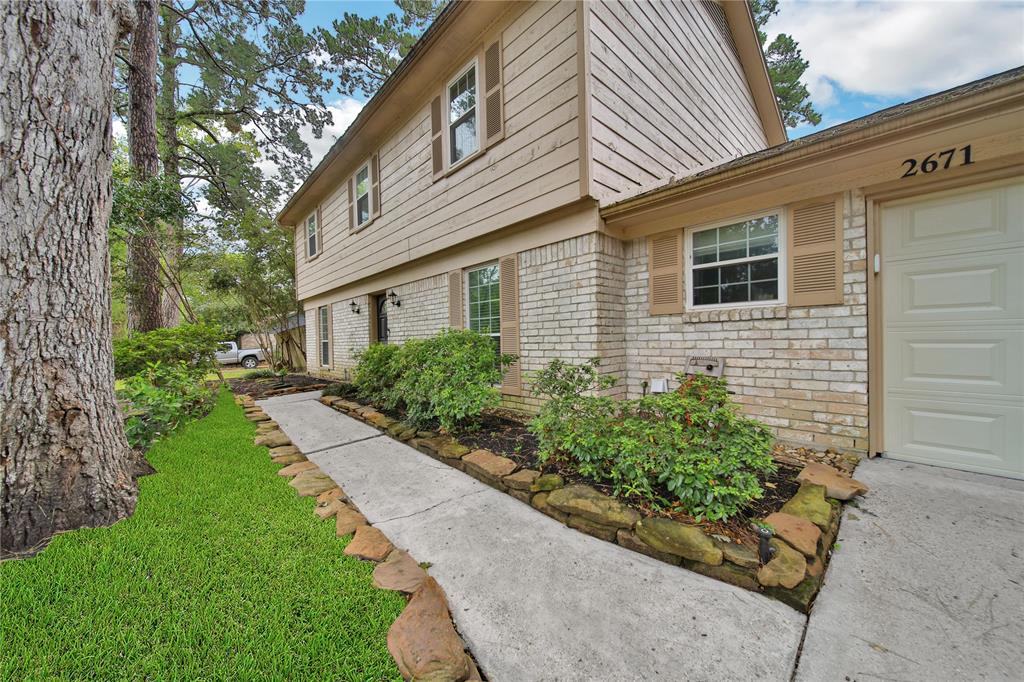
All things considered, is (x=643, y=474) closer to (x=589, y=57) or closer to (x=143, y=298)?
(x=589, y=57)

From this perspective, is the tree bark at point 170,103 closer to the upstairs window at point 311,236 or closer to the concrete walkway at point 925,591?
the upstairs window at point 311,236

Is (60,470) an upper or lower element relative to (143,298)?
lower

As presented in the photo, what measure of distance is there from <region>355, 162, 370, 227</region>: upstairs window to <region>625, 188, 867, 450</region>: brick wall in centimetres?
687

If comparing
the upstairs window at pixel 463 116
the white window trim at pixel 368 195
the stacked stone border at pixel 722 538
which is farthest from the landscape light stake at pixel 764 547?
the white window trim at pixel 368 195

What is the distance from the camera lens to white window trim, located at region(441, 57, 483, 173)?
5074 millimetres

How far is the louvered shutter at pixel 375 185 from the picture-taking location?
Result: 7520 mm

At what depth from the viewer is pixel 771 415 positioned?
3.54 m

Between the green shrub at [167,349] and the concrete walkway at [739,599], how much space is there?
5003 mm

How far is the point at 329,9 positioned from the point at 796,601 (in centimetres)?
1183

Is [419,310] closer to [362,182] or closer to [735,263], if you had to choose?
[362,182]

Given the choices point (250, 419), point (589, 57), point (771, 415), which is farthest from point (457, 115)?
point (771, 415)

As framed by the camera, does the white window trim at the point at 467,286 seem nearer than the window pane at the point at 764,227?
No

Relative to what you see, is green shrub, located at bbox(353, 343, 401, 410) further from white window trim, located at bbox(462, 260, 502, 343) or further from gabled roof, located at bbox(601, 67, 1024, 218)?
gabled roof, located at bbox(601, 67, 1024, 218)

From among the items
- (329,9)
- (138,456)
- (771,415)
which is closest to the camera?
(138,456)
